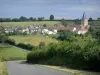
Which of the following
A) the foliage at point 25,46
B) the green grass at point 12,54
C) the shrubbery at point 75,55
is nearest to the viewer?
the shrubbery at point 75,55

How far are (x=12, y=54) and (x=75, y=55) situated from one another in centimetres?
3583

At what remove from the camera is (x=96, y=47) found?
2853 centimetres

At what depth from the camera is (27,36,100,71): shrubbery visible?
91.8ft

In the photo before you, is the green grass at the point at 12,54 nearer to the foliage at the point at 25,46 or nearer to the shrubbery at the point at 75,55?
the foliage at the point at 25,46

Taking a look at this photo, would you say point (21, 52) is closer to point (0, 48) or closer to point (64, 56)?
point (0, 48)

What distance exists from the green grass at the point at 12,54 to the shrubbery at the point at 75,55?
18303 mm

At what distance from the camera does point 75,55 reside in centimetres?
3300

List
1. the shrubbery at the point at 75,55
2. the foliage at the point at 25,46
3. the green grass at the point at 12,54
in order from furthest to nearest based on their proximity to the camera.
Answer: the foliage at the point at 25,46 → the green grass at the point at 12,54 → the shrubbery at the point at 75,55

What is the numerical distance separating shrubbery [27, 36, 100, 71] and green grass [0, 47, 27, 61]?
18303mm

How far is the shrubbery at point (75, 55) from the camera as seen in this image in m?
28.0

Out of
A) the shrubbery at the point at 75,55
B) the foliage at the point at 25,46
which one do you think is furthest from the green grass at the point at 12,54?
the shrubbery at the point at 75,55

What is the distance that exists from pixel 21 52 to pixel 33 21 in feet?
222

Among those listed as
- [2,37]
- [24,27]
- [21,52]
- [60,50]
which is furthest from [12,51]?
[24,27]

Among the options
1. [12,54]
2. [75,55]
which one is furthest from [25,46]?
[75,55]
